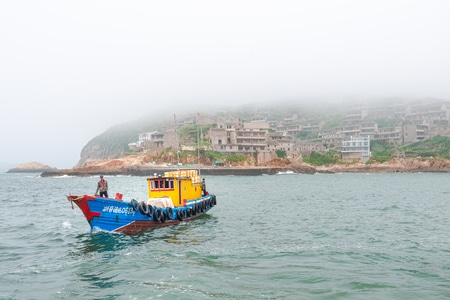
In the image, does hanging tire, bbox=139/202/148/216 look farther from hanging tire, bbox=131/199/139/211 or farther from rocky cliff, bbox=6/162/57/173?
rocky cliff, bbox=6/162/57/173

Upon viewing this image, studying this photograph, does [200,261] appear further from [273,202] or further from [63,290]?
[273,202]

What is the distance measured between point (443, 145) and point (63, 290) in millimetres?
126191

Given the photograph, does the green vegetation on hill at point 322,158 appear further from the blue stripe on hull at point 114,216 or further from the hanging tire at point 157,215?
the blue stripe on hull at point 114,216

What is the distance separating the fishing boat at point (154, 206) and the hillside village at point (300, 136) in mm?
65248

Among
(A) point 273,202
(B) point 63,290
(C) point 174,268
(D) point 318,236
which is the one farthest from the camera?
(A) point 273,202

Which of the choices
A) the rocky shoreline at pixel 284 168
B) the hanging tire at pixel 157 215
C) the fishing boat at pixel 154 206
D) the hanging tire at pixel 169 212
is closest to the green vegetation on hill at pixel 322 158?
the rocky shoreline at pixel 284 168

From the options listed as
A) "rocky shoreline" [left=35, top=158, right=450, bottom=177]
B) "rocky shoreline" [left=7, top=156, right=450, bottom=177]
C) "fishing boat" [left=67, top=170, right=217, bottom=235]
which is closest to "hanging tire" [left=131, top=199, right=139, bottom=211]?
"fishing boat" [left=67, top=170, right=217, bottom=235]

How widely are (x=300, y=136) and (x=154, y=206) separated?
141702 millimetres

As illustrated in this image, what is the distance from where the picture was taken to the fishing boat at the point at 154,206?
20.3 meters

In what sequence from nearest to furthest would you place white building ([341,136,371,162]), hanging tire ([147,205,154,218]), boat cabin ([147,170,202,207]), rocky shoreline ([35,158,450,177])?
hanging tire ([147,205,154,218]), boat cabin ([147,170,202,207]), rocky shoreline ([35,158,450,177]), white building ([341,136,371,162])

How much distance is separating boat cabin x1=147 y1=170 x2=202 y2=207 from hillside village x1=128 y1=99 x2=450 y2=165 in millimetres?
65072

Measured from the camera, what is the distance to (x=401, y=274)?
13.6 metres

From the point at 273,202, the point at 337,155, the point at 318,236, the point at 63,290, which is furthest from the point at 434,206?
the point at 337,155

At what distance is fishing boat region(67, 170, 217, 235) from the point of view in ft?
66.6
